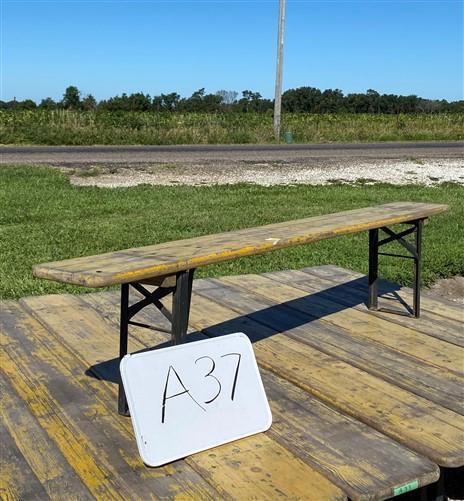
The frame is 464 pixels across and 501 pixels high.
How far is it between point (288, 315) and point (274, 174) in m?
9.51

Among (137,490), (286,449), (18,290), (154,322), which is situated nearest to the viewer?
(137,490)

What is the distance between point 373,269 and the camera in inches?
163

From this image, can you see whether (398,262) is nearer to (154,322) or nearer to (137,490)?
(154,322)

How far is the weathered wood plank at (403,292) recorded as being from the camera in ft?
13.7

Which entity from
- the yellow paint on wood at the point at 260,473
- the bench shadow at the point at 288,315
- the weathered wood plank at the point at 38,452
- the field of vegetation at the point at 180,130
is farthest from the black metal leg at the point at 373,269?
the field of vegetation at the point at 180,130

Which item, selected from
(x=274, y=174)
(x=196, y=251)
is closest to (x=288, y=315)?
(x=196, y=251)

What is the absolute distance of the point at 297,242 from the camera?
9.77 ft

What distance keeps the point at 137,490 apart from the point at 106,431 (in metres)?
0.43

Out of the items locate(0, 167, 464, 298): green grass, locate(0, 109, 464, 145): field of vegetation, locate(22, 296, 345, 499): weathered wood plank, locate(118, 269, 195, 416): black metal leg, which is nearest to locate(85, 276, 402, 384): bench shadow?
locate(22, 296, 345, 499): weathered wood plank

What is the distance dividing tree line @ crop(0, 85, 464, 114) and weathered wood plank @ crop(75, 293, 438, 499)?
45.7 meters

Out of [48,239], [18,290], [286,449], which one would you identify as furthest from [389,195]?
[286,449]

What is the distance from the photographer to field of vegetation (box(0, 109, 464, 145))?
22828mm

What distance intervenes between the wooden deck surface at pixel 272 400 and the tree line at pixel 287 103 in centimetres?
4440

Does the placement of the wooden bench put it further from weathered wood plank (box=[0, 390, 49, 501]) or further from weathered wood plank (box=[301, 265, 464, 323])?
weathered wood plank (box=[301, 265, 464, 323])
